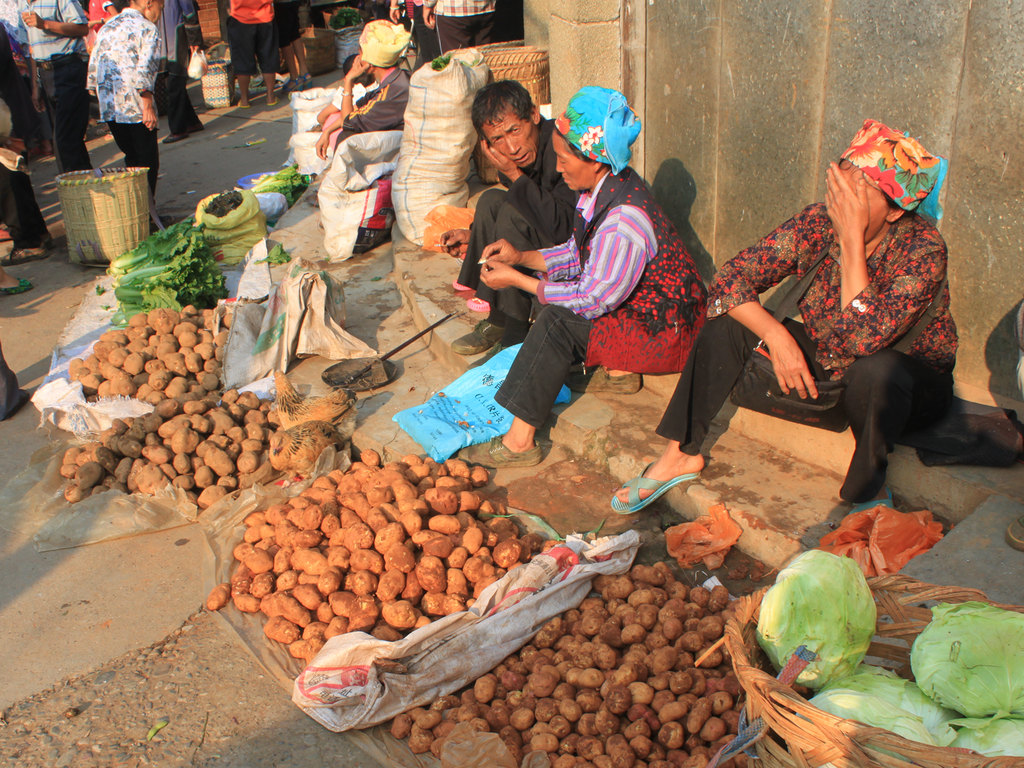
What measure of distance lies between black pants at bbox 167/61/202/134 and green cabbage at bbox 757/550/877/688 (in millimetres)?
10305

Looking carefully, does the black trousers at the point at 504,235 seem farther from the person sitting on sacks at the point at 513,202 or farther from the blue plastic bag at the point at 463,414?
the blue plastic bag at the point at 463,414

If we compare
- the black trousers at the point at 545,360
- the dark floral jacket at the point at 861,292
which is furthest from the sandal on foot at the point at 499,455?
the dark floral jacket at the point at 861,292

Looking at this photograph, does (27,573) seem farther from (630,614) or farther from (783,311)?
(783,311)

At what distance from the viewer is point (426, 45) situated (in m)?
7.93

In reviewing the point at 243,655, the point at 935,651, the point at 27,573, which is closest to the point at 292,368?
the point at 27,573

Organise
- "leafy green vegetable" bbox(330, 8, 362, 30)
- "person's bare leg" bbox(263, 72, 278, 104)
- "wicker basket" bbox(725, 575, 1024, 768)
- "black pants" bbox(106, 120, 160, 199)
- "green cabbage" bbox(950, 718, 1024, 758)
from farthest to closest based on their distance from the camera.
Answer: "leafy green vegetable" bbox(330, 8, 362, 30) < "person's bare leg" bbox(263, 72, 278, 104) < "black pants" bbox(106, 120, 160, 199) < "green cabbage" bbox(950, 718, 1024, 758) < "wicker basket" bbox(725, 575, 1024, 768)

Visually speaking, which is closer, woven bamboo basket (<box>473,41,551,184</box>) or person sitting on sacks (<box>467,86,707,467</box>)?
person sitting on sacks (<box>467,86,707,467</box>)

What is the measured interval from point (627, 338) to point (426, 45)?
5.74m

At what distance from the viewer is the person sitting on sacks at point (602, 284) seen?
307 cm

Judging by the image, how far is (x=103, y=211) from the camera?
253 inches

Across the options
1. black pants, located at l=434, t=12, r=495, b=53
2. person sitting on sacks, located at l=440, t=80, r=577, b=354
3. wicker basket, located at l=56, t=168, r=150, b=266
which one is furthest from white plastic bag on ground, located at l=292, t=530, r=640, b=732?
black pants, located at l=434, t=12, r=495, b=53

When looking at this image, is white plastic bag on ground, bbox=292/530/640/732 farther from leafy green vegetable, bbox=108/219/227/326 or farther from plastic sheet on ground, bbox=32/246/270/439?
leafy green vegetable, bbox=108/219/227/326

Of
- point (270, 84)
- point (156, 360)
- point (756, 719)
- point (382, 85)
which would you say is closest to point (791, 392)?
point (756, 719)

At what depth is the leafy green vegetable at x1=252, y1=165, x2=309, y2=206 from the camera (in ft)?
→ 24.7
